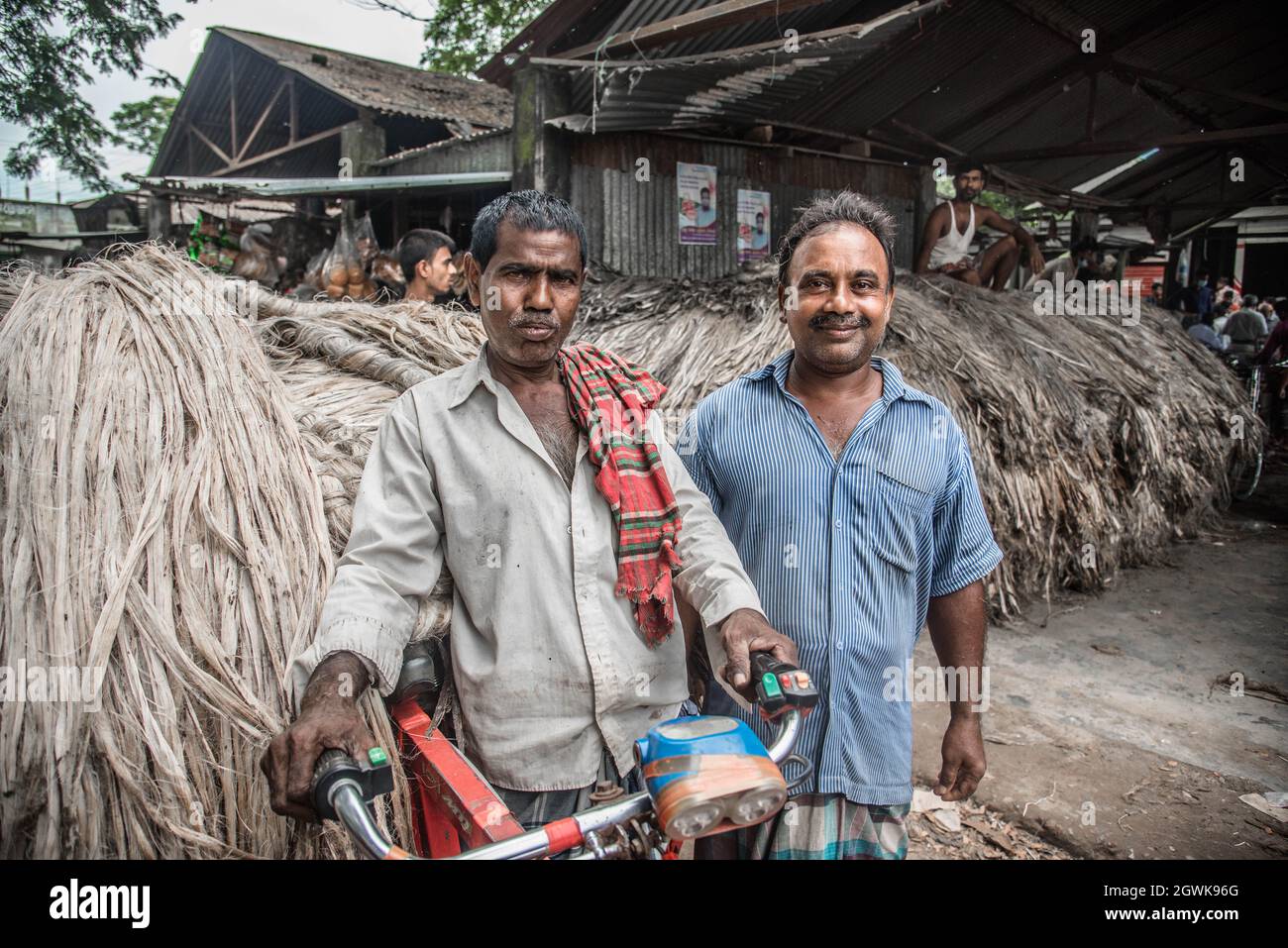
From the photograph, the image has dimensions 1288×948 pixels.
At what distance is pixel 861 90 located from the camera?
6719mm

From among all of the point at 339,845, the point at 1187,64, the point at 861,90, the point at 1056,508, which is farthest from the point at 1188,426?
the point at 339,845

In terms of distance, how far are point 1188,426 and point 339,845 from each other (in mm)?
7665

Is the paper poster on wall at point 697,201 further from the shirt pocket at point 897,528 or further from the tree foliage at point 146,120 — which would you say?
the tree foliage at point 146,120

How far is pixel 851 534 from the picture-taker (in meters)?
1.84

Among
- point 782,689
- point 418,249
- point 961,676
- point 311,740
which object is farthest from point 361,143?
point 782,689

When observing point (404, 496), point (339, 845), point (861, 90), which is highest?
point (861, 90)

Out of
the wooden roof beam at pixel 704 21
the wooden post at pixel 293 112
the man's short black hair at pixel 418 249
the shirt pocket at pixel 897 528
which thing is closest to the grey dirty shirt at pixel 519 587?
the shirt pocket at pixel 897 528

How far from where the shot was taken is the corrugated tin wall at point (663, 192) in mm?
6020

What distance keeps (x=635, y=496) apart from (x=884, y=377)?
81cm

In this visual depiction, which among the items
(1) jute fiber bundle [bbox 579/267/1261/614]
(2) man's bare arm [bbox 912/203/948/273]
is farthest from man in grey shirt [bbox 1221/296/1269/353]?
(2) man's bare arm [bbox 912/203/948/273]

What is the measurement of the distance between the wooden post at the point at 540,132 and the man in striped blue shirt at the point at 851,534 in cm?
413

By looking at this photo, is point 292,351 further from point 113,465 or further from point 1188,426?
point 1188,426

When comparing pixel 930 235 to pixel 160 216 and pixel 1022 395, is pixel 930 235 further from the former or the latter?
pixel 160 216
